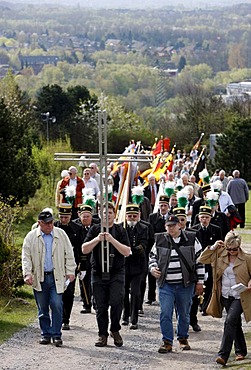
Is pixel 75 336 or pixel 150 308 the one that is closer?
pixel 75 336

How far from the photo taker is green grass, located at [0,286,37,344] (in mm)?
13906

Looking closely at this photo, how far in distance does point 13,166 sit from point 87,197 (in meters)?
12.5

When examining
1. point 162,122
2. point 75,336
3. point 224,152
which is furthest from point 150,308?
point 162,122

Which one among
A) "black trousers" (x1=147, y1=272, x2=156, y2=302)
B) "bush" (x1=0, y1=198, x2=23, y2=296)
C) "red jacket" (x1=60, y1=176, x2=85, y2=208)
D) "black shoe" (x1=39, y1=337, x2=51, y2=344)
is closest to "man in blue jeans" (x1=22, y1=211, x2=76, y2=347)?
"black shoe" (x1=39, y1=337, x2=51, y2=344)

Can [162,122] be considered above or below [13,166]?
below

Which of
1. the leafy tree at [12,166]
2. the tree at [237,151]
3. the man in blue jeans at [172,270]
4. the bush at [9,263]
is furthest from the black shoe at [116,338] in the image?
the tree at [237,151]

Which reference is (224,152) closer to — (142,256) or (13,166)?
(13,166)

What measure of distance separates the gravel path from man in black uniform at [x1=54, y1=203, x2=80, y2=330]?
0.23m

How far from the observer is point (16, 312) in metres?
15.2

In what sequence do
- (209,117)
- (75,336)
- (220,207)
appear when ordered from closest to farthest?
(75,336) → (220,207) → (209,117)

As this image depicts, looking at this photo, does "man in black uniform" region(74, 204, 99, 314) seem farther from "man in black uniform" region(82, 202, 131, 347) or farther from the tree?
the tree

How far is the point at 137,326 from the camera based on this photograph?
14.2m

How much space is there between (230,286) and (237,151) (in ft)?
151

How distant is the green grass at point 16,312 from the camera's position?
1391cm
